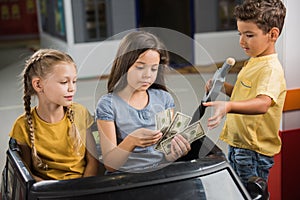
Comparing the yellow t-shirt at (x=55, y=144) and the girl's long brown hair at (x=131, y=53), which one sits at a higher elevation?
the girl's long brown hair at (x=131, y=53)

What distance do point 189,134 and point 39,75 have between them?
0.52 meters

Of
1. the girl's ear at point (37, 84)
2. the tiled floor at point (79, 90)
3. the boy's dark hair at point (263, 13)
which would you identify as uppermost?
the boy's dark hair at point (263, 13)

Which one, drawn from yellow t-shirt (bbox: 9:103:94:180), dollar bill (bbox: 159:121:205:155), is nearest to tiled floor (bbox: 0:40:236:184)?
dollar bill (bbox: 159:121:205:155)

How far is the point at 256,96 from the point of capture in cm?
152

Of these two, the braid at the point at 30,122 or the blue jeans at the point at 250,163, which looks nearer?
the braid at the point at 30,122

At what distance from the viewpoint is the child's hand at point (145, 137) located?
134 centimetres

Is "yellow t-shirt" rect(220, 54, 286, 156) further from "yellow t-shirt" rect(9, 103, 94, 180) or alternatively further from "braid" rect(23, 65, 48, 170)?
"braid" rect(23, 65, 48, 170)

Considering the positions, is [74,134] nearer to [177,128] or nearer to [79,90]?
[177,128]

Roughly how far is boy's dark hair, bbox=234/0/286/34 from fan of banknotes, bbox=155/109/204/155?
0.41 m

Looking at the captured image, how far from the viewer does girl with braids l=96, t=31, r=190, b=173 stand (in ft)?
4.50

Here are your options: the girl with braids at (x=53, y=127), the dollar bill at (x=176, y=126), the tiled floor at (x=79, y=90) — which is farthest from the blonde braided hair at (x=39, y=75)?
the dollar bill at (x=176, y=126)

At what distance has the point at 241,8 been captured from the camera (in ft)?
5.11

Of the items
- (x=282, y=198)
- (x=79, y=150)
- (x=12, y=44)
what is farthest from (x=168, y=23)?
(x=79, y=150)

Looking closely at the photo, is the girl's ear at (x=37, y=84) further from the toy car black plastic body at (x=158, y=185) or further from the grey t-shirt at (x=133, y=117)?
the toy car black plastic body at (x=158, y=185)
